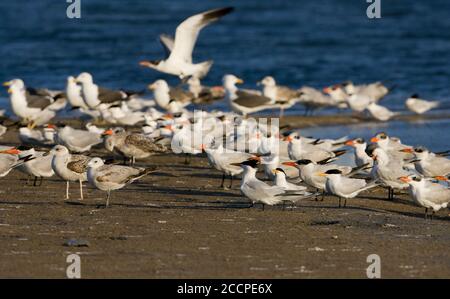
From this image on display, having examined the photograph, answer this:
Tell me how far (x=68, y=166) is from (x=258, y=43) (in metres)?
19.6

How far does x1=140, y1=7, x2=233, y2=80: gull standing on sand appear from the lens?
49.9 ft

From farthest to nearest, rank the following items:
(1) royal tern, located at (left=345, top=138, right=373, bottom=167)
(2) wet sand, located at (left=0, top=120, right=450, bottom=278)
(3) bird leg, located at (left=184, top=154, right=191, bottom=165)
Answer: (3) bird leg, located at (left=184, top=154, right=191, bottom=165), (1) royal tern, located at (left=345, top=138, right=373, bottom=167), (2) wet sand, located at (left=0, top=120, right=450, bottom=278)

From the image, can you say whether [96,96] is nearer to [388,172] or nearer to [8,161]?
[8,161]

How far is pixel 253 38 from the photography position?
30359mm

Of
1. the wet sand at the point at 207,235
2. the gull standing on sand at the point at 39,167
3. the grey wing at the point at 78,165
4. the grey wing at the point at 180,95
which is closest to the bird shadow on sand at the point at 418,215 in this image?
the wet sand at the point at 207,235

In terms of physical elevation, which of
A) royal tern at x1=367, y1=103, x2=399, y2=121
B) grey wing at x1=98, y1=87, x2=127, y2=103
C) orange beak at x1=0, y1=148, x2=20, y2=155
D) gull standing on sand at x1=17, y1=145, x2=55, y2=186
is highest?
orange beak at x1=0, y1=148, x2=20, y2=155

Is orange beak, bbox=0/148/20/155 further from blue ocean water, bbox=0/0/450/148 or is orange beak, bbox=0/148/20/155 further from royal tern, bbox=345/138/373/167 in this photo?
blue ocean water, bbox=0/0/450/148

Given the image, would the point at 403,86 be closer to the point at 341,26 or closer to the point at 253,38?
the point at 253,38

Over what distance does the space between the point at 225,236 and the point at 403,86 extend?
1412cm

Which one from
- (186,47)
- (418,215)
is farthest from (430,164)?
(186,47)

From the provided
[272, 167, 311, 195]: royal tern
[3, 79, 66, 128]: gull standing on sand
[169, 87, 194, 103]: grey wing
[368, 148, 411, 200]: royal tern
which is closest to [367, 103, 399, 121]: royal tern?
[169, 87, 194, 103]: grey wing

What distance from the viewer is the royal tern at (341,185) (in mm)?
9724

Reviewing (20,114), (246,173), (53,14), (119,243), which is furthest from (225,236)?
(53,14)

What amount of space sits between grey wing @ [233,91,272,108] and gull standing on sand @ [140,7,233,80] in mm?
1203
